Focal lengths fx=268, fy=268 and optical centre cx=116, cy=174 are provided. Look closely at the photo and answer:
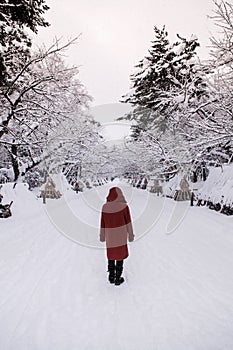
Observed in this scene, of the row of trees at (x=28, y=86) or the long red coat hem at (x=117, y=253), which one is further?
the row of trees at (x=28, y=86)

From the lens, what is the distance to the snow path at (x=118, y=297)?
3.45 meters

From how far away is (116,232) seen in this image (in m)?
5.36

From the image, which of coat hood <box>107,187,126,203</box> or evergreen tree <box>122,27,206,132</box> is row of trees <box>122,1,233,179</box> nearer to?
evergreen tree <box>122,27,206,132</box>

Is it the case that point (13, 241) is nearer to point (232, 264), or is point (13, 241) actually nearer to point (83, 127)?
point (232, 264)

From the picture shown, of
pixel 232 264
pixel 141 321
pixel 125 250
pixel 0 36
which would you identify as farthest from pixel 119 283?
Result: pixel 0 36

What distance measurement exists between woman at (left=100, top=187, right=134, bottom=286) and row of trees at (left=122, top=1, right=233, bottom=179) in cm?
694

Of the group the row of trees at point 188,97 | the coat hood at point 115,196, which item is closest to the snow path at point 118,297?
the coat hood at point 115,196

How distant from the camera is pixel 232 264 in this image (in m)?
6.33

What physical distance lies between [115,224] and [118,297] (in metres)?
1.35

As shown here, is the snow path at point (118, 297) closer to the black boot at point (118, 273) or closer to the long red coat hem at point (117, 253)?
the black boot at point (118, 273)

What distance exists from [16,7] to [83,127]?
69.1 feet

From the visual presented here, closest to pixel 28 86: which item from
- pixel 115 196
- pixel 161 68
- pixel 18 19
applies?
pixel 18 19

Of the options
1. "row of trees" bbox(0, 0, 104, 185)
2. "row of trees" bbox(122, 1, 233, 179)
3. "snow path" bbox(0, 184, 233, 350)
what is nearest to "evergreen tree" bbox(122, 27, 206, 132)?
"row of trees" bbox(122, 1, 233, 179)

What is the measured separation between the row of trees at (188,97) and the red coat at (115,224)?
693 centimetres
